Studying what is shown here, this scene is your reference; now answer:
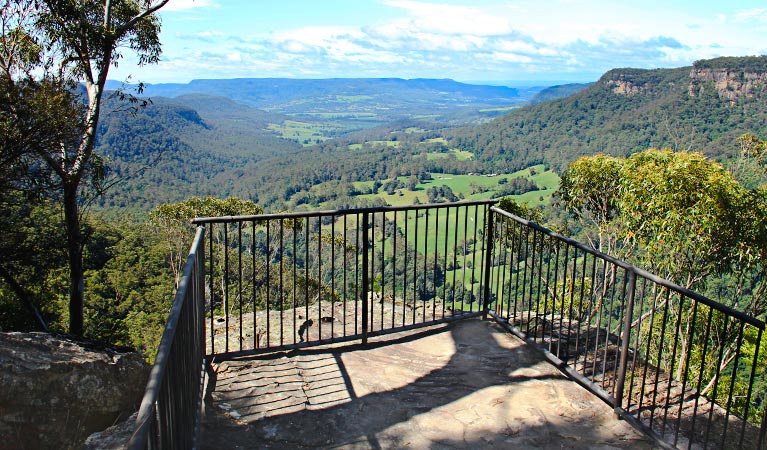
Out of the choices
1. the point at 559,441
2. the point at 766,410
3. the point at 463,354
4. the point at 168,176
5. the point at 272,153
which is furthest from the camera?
the point at 272,153

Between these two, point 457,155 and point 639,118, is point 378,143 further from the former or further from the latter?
point 639,118

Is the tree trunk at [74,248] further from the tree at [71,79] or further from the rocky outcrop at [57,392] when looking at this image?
the rocky outcrop at [57,392]

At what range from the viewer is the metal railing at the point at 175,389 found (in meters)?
1.35

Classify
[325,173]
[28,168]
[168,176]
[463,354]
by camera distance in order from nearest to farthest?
[463,354] → [28,168] → [168,176] → [325,173]

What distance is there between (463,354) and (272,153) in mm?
160842

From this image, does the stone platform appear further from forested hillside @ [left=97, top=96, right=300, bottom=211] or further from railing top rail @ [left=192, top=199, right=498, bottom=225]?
forested hillside @ [left=97, top=96, right=300, bottom=211]

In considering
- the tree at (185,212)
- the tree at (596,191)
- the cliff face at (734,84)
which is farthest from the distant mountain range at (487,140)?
the tree at (596,191)

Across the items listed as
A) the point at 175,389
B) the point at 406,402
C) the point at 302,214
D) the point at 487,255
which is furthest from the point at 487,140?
the point at 175,389

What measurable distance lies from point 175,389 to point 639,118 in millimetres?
73265

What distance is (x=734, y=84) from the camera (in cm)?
5259

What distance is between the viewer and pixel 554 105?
10625cm

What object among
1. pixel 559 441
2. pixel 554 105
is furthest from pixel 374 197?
pixel 559 441

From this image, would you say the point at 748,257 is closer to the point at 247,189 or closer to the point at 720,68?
the point at 720,68

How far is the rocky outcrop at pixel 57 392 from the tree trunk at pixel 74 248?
23.3 feet
